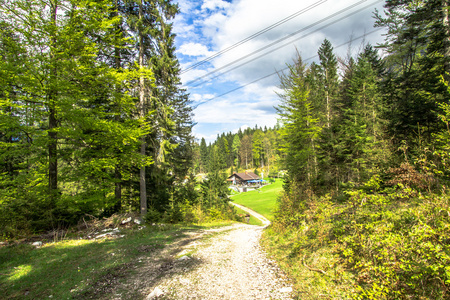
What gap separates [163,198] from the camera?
16.8 m

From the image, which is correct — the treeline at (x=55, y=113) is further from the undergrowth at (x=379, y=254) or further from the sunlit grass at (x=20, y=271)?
the undergrowth at (x=379, y=254)

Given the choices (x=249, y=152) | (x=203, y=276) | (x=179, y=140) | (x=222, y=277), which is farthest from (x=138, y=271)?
(x=249, y=152)

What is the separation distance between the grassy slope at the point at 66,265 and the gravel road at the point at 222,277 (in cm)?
148

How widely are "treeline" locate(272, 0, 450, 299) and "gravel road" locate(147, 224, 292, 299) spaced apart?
895 mm

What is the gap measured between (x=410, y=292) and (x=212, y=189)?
22.5 metres

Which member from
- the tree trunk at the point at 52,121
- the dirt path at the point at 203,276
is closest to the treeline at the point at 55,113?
the tree trunk at the point at 52,121

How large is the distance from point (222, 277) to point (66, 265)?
180 inches

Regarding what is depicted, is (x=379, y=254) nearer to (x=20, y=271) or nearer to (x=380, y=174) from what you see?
(x=380, y=174)

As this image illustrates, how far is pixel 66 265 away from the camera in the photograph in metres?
5.54

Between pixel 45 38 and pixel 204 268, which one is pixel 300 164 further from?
pixel 45 38

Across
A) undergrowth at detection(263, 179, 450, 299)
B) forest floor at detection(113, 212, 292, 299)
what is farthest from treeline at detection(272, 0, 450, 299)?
forest floor at detection(113, 212, 292, 299)

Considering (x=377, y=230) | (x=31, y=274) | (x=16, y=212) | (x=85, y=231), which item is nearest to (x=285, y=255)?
(x=377, y=230)

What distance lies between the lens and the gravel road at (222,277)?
13.5ft

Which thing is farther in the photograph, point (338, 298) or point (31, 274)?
point (31, 274)
